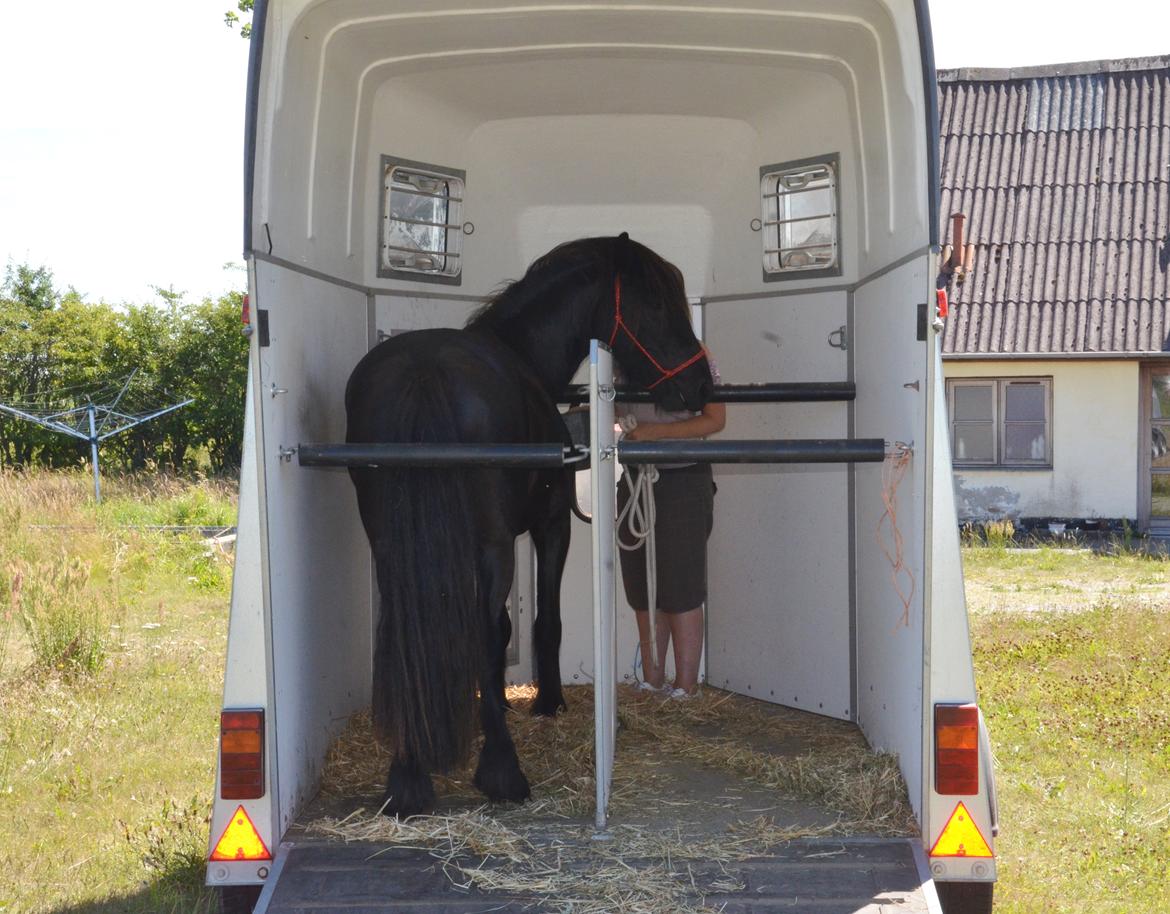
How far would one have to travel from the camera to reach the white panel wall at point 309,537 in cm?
307

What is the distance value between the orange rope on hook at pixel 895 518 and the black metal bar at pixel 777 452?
0.10 m

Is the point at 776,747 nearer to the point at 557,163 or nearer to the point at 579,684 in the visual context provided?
the point at 579,684

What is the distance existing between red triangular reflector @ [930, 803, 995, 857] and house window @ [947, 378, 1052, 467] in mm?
11252

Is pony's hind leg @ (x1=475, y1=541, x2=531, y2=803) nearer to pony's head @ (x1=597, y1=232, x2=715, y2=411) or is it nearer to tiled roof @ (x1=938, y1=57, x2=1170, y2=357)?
pony's head @ (x1=597, y1=232, x2=715, y2=411)

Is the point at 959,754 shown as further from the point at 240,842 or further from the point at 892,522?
the point at 240,842

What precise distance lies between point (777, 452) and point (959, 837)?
1031 millimetres

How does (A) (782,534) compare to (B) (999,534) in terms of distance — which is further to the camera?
(B) (999,534)

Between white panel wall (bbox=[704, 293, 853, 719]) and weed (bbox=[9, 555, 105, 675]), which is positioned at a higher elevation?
white panel wall (bbox=[704, 293, 853, 719])

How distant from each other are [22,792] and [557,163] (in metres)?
3.32

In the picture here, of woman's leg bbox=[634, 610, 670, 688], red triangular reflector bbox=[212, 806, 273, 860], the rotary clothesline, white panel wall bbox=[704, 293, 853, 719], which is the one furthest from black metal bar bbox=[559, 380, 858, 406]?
the rotary clothesline

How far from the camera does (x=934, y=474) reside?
294 centimetres

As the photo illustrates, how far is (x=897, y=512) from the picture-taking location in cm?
337

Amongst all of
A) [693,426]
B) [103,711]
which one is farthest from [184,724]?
[693,426]

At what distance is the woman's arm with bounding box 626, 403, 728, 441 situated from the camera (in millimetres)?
4484
